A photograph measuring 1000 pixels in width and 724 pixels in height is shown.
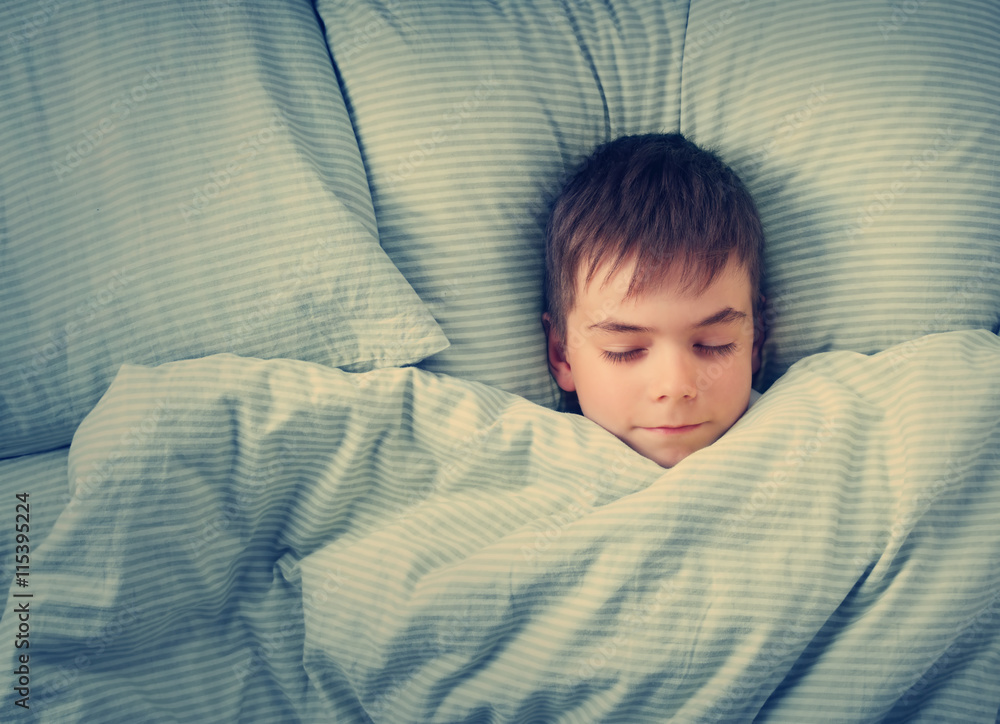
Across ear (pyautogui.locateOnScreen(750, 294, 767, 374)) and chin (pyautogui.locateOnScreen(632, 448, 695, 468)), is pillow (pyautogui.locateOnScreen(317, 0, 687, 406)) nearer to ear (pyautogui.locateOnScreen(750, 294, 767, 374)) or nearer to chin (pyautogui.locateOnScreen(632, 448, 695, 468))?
chin (pyautogui.locateOnScreen(632, 448, 695, 468))

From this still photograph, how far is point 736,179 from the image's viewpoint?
991 millimetres

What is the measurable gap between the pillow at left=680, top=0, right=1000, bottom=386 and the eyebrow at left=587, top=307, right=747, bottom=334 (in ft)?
0.50

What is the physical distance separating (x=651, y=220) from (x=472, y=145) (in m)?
0.29

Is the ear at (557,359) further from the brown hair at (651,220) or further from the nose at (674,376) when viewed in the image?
the nose at (674,376)

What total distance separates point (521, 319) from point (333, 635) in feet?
1.69

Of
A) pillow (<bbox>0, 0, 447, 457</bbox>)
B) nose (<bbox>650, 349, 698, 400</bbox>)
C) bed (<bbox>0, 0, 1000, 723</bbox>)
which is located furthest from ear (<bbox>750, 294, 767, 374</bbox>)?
pillow (<bbox>0, 0, 447, 457</bbox>)

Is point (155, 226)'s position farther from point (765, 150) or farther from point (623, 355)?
point (765, 150)

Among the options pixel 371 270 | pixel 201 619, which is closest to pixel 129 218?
pixel 371 270

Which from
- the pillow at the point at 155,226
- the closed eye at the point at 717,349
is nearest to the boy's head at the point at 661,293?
the closed eye at the point at 717,349

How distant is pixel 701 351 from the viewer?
0.93m

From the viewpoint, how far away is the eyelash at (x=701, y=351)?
0.93 metres

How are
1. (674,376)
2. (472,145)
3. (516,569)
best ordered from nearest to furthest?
(516,569) < (674,376) < (472,145)

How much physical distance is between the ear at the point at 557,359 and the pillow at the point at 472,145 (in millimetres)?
21

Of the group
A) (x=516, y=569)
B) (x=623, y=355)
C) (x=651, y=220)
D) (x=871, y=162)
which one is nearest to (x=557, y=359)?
(x=623, y=355)
